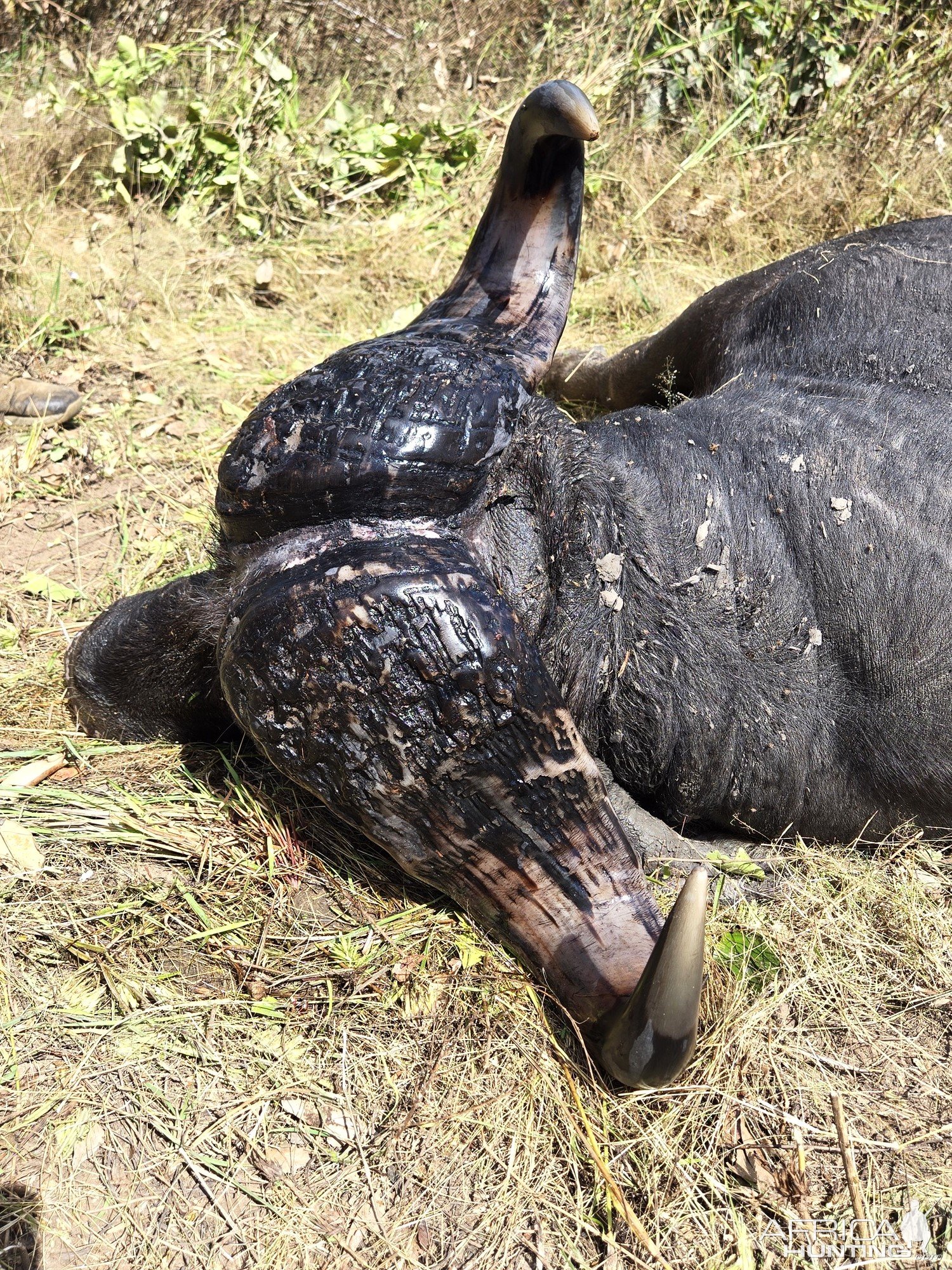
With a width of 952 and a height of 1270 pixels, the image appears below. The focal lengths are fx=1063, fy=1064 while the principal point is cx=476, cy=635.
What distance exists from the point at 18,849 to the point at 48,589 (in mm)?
1118

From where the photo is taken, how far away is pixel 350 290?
15.5 ft

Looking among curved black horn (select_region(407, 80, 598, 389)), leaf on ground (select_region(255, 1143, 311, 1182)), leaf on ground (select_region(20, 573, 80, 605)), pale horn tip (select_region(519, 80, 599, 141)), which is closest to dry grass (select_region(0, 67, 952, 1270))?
leaf on ground (select_region(255, 1143, 311, 1182))

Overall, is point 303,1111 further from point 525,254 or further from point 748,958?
point 525,254

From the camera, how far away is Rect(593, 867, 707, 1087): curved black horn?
1599 mm

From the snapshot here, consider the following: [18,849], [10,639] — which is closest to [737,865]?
[18,849]

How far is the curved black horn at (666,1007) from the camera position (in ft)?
5.24

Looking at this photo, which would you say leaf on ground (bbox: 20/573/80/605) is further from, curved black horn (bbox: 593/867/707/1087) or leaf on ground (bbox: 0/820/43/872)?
curved black horn (bbox: 593/867/707/1087)

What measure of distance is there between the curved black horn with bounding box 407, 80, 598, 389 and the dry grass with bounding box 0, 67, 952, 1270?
116 centimetres

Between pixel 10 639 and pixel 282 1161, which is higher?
pixel 10 639

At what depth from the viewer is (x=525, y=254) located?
2.44 meters

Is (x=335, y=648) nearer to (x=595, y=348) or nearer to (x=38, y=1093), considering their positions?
(x=38, y=1093)

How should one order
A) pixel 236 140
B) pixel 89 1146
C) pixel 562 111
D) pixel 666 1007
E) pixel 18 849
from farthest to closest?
pixel 236 140 < pixel 18 849 < pixel 562 111 < pixel 89 1146 < pixel 666 1007

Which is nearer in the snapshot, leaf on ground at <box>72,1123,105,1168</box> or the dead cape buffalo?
the dead cape buffalo

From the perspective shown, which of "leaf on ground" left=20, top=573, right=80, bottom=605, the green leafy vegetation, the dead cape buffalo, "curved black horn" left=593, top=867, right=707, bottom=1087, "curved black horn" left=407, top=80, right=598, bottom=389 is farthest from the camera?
the green leafy vegetation
